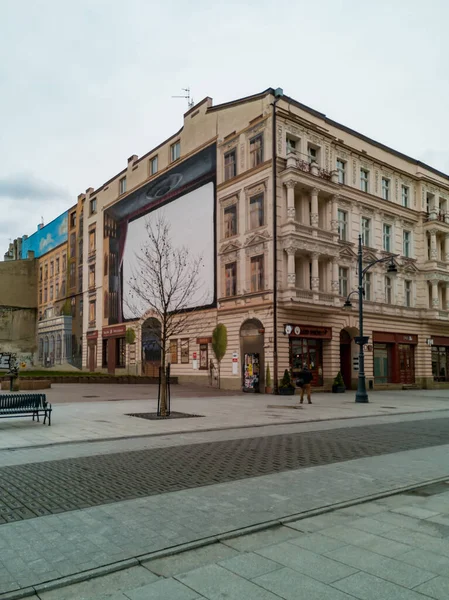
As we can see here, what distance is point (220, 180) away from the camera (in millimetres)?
35219

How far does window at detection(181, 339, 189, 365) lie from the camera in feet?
123

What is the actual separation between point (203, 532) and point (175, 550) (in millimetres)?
591

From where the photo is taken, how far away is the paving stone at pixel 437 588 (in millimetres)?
4117

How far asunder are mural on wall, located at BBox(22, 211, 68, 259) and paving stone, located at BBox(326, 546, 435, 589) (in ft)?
190

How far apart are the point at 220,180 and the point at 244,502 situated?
30.3m

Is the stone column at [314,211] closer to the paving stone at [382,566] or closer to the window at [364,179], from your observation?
the window at [364,179]

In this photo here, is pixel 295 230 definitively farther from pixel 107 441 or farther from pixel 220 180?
pixel 107 441

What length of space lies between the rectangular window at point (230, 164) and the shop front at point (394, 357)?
1434 cm

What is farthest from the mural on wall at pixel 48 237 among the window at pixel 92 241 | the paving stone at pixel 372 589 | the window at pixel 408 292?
the paving stone at pixel 372 589

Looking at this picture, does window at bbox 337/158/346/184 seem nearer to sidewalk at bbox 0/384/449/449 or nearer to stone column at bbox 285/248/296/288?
stone column at bbox 285/248/296/288

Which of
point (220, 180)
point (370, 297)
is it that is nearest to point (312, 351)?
point (370, 297)

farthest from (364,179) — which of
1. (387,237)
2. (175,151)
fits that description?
(175,151)

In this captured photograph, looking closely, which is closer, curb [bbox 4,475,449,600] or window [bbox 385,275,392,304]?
curb [bbox 4,475,449,600]

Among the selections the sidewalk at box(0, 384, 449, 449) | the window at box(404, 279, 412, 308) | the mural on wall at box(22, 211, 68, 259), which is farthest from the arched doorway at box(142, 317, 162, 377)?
the mural on wall at box(22, 211, 68, 259)
